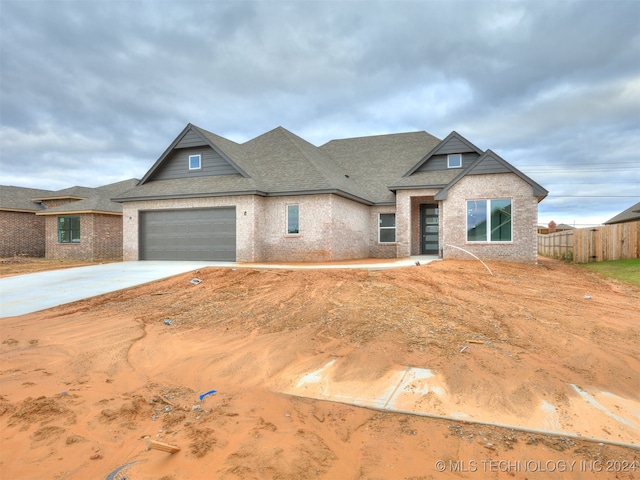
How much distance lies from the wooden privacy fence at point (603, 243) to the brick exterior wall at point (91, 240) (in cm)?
2715

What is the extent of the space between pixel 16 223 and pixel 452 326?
30.9m

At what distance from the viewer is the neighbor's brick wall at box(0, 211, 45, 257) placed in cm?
2566

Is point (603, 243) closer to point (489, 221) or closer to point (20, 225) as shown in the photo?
point (489, 221)

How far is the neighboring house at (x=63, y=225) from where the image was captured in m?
23.0

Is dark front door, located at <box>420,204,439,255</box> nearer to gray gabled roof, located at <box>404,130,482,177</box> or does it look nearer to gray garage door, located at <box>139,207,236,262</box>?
gray gabled roof, located at <box>404,130,482,177</box>

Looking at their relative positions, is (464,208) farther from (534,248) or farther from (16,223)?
(16,223)

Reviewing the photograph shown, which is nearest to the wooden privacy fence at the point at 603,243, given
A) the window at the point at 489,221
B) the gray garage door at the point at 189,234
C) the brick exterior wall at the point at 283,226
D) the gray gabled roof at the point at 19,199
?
the window at the point at 489,221

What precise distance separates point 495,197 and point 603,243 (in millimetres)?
7765

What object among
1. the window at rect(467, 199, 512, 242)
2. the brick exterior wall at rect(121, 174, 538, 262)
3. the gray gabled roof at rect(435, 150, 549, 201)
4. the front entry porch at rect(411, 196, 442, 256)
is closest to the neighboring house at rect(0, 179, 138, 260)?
the brick exterior wall at rect(121, 174, 538, 262)

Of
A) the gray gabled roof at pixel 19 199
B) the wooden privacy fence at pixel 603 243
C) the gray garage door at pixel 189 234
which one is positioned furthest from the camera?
the gray gabled roof at pixel 19 199

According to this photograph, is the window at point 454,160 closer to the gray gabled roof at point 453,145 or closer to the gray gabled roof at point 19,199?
the gray gabled roof at point 453,145

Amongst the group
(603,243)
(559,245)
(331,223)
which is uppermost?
(331,223)

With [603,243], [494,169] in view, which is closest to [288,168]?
[494,169]

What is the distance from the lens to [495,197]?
1630cm
